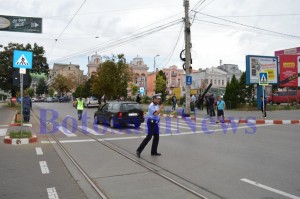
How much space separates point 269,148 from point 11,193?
7.46 m

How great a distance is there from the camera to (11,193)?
231 inches

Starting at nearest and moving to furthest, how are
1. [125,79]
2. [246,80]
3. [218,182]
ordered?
[218,182]
[246,80]
[125,79]

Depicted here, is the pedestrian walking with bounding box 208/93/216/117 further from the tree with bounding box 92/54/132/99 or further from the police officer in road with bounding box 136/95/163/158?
the tree with bounding box 92/54/132/99

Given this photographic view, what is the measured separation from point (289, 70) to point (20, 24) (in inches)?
1092

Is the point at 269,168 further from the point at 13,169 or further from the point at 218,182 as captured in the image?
the point at 13,169

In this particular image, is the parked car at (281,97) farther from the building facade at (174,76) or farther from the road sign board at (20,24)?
the building facade at (174,76)

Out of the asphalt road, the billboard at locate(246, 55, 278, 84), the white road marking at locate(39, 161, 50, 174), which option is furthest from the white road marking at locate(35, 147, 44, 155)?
the billboard at locate(246, 55, 278, 84)

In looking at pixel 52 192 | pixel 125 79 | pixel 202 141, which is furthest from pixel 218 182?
pixel 125 79

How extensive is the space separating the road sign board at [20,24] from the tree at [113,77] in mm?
24223

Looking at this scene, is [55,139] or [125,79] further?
[125,79]

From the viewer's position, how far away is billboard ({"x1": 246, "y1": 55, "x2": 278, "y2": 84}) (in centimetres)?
3066

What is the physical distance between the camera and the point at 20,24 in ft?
63.6

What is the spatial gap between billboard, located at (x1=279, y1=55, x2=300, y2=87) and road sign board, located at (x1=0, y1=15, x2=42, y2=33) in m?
26.1

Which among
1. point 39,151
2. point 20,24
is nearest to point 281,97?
point 20,24
